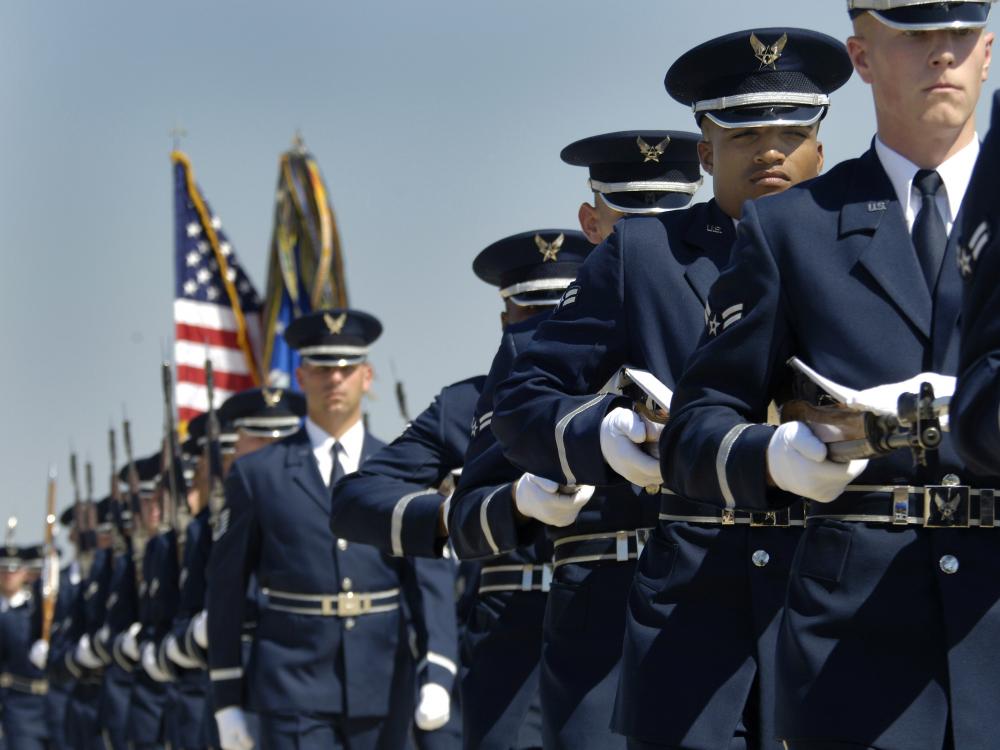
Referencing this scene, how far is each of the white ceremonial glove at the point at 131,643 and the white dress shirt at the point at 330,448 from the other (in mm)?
6284

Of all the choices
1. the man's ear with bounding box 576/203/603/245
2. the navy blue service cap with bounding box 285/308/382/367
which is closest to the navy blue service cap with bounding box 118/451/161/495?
the navy blue service cap with bounding box 285/308/382/367

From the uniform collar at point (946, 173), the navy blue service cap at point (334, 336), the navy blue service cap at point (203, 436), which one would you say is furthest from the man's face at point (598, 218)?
the navy blue service cap at point (203, 436)

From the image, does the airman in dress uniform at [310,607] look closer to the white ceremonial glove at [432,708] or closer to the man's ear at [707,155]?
the white ceremonial glove at [432,708]

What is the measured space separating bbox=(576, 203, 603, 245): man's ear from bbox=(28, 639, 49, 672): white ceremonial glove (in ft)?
50.4

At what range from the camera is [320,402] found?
10.6 metres

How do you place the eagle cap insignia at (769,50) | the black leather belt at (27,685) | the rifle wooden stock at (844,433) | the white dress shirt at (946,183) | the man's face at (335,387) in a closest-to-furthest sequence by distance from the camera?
the rifle wooden stock at (844,433), the white dress shirt at (946,183), the eagle cap insignia at (769,50), the man's face at (335,387), the black leather belt at (27,685)

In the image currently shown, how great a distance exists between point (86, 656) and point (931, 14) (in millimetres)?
15444

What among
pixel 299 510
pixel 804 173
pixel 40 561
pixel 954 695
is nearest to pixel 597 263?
pixel 804 173

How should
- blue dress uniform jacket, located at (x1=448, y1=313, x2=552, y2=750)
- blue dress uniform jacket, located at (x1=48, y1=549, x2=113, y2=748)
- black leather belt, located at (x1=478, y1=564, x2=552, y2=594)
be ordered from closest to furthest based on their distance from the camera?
blue dress uniform jacket, located at (x1=448, y1=313, x2=552, y2=750)
black leather belt, located at (x1=478, y1=564, x2=552, y2=594)
blue dress uniform jacket, located at (x1=48, y1=549, x2=113, y2=748)

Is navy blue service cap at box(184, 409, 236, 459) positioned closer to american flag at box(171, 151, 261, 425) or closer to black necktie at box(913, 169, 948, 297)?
american flag at box(171, 151, 261, 425)

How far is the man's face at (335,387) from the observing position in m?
10.6

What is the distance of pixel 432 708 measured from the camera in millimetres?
9438

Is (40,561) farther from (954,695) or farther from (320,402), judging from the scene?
(954,695)

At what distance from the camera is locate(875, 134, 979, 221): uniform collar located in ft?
14.4
